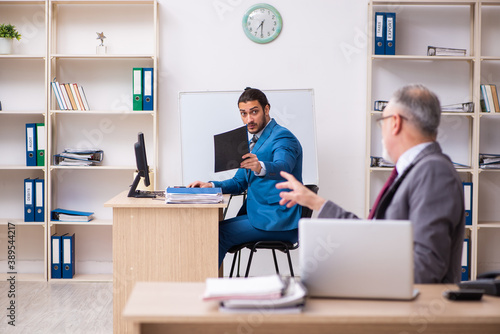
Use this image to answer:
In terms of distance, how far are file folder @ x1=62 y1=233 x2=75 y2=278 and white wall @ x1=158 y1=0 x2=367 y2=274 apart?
795 millimetres

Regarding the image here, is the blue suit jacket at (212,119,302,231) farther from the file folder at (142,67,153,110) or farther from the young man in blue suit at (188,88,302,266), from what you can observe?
the file folder at (142,67,153,110)

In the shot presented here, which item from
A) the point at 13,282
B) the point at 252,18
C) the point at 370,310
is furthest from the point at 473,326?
the point at 13,282

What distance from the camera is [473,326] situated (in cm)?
122

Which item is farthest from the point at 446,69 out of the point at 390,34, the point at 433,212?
the point at 433,212

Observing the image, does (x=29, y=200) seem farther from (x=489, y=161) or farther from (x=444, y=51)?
(x=489, y=161)

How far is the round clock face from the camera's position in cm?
408

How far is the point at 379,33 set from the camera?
3914mm

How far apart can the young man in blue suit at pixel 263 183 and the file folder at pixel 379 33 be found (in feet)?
4.14

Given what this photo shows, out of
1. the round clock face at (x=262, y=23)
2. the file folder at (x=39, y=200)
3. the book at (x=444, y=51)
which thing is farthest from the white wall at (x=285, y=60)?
the file folder at (x=39, y=200)

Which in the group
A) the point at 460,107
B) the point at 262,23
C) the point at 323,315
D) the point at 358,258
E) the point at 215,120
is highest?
the point at 262,23

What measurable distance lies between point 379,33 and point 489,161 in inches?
49.9

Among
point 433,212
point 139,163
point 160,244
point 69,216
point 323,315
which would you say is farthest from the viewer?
point 69,216

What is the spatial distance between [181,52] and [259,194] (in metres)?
1.67

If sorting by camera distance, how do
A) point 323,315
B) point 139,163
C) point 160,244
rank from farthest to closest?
point 139,163 < point 160,244 < point 323,315
